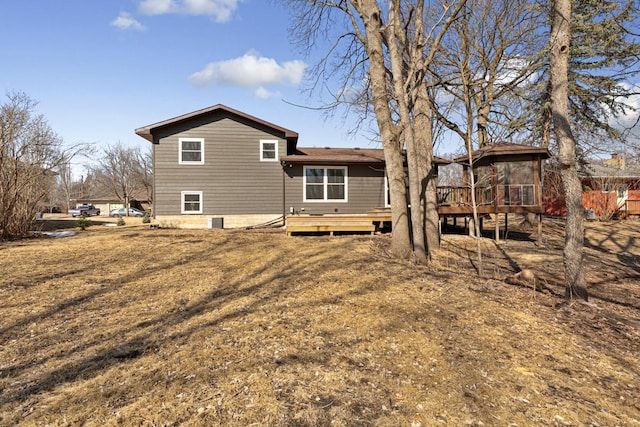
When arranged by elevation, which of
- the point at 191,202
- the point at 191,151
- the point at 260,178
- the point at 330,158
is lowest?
the point at 191,202

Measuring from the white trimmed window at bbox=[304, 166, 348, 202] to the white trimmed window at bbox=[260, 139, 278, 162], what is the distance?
158 cm

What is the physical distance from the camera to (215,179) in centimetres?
1445

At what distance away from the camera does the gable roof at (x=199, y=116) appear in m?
13.6

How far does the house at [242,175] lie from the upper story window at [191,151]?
42 millimetres

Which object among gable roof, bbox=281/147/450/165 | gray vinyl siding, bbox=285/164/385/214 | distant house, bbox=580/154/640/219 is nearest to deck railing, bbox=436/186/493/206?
gable roof, bbox=281/147/450/165

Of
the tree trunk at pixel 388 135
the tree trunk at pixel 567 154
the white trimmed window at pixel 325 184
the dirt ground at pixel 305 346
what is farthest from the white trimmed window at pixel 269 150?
the tree trunk at pixel 567 154

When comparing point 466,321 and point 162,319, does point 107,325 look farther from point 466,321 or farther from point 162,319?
point 466,321

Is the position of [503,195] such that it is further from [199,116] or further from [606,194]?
[606,194]

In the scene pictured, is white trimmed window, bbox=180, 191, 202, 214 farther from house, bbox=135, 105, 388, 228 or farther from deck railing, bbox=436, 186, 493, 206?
deck railing, bbox=436, 186, 493, 206

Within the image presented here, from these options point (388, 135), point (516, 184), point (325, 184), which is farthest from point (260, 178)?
point (516, 184)

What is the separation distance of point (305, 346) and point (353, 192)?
39.5 ft

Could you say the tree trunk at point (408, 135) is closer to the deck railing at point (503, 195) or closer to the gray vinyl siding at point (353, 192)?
the deck railing at point (503, 195)

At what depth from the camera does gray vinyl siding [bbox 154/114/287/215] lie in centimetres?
1409

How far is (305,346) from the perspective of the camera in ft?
12.2
